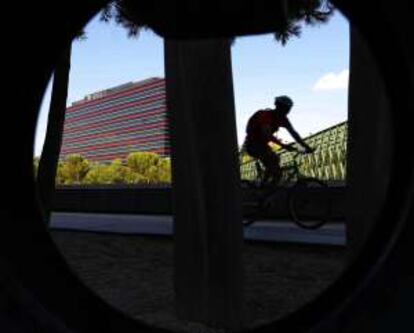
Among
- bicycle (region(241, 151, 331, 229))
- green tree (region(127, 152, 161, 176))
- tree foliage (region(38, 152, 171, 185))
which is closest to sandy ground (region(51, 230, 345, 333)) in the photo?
bicycle (region(241, 151, 331, 229))

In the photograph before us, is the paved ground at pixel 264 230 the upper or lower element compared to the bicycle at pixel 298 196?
lower

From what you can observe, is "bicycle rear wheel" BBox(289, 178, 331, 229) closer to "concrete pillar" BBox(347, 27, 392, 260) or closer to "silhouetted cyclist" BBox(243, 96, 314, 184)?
"silhouetted cyclist" BBox(243, 96, 314, 184)

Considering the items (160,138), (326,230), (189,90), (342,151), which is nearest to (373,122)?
(189,90)

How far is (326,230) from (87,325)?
10.1 m

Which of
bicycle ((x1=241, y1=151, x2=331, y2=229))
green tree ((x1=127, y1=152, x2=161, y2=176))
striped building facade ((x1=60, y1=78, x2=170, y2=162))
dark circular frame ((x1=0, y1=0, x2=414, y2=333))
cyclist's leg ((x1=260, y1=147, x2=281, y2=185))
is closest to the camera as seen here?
dark circular frame ((x1=0, y1=0, x2=414, y2=333))

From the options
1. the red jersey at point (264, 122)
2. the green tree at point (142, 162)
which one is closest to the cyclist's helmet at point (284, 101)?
the red jersey at point (264, 122)

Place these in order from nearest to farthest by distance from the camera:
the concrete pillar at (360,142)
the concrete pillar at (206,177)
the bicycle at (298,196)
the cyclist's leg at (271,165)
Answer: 1. the concrete pillar at (360,142)
2. the concrete pillar at (206,177)
3. the cyclist's leg at (271,165)
4. the bicycle at (298,196)

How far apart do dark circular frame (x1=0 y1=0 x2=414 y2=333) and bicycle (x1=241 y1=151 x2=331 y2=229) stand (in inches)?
388

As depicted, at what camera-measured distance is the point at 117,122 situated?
16838cm

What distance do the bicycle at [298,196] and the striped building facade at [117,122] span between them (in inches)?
5170

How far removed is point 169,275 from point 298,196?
12.8 ft

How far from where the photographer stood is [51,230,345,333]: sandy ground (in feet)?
19.7

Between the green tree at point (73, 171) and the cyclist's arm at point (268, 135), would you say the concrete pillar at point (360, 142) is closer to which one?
the cyclist's arm at point (268, 135)

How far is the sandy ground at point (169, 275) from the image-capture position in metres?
6.00
